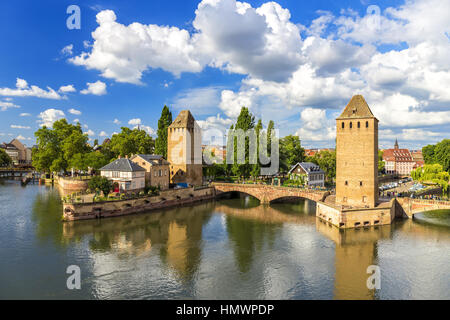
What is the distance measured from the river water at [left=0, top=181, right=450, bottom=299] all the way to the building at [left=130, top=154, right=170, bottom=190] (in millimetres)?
9854

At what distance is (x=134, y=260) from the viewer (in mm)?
25297

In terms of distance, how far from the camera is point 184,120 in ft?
200

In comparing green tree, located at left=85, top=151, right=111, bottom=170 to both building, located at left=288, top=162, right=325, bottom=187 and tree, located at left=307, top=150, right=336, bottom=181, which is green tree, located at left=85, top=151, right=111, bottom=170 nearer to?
building, located at left=288, top=162, right=325, bottom=187

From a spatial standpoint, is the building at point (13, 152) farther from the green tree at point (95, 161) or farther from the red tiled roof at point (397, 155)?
the red tiled roof at point (397, 155)

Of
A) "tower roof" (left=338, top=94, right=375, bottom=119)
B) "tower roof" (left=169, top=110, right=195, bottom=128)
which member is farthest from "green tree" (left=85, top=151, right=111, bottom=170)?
"tower roof" (left=338, top=94, right=375, bottom=119)

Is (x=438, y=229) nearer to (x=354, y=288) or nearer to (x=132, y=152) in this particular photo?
(x=354, y=288)

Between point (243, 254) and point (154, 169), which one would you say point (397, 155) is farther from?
point (243, 254)

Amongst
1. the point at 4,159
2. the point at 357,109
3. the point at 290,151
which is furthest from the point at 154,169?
the point at 4,159

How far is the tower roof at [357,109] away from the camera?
126ft

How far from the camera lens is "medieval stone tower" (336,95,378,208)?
38219mm

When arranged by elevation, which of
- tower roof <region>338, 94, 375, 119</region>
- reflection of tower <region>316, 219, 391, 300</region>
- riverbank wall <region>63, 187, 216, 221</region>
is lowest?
reflection of tower <region>316, 219, 391, 300</region>

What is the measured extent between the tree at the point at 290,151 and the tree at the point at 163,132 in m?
28.1

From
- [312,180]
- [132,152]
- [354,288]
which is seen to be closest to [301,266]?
[354,288]
